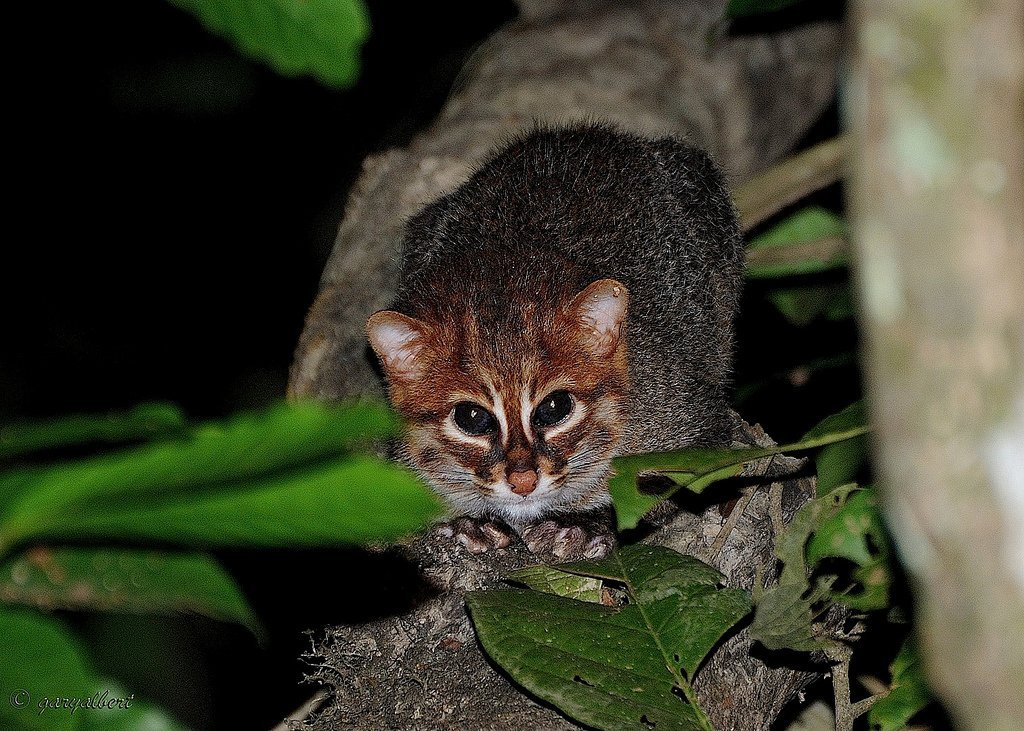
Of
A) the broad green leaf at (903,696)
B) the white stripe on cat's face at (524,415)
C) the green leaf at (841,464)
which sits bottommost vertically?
the broad green leaf at (903,696)

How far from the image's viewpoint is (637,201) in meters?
5.54

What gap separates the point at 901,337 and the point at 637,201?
13.4 ft

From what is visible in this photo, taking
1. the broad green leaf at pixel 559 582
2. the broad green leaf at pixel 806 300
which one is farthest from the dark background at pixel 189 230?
the broad green leaf at pixel 559 582

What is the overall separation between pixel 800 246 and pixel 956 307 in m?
4.81

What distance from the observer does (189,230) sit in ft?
26.1

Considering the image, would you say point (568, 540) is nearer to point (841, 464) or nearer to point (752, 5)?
point (841, 464)

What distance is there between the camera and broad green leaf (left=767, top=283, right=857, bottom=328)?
624cm

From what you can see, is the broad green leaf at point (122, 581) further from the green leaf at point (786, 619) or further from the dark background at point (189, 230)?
the dark background at point (189, 230)

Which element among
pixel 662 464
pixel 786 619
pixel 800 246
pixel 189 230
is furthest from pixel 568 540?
pixel 189 230

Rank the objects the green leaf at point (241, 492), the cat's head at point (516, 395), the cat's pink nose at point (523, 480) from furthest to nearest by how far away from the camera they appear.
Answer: the cat's head at point (516, 395), the cat's pink nose at point (523, 480), the green leaf at point (241, 492)

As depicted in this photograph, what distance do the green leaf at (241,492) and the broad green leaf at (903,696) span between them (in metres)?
2.42

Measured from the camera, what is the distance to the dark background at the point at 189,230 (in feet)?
22.3

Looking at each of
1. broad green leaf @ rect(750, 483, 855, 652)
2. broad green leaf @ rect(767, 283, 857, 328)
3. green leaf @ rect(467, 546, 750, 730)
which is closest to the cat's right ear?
green leaf @ rect(467, 546, 750, 730)

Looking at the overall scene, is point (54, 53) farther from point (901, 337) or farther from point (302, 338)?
point (901, 337)
